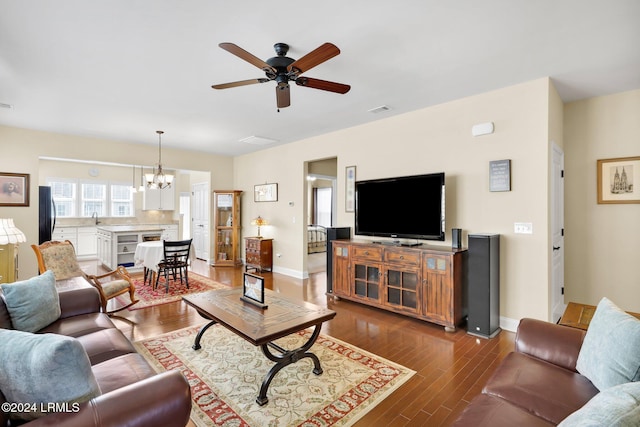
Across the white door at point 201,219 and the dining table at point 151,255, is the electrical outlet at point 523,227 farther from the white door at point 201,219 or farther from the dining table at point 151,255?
the white door at point 201,219

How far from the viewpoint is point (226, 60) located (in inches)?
111

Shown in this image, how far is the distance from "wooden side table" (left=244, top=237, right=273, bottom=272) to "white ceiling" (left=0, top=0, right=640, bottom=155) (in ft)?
10.1

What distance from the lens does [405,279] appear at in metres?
3.81

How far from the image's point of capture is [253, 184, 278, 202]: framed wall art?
670 cm

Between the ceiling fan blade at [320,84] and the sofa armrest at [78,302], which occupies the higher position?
the ceiling fan blade at [320,84]

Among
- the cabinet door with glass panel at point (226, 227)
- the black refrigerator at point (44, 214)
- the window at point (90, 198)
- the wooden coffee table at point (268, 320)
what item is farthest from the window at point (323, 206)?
the wooden coffee table at point (268, 320)

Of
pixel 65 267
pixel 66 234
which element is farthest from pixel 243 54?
pixel 66 234


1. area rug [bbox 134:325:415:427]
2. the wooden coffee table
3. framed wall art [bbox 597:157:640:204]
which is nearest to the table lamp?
area rug [bbox 134:325:415:427]

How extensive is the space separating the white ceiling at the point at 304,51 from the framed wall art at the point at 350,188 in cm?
110

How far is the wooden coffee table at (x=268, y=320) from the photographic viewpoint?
2186mm

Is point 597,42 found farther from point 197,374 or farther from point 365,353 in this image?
point 197,374

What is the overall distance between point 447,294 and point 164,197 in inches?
331

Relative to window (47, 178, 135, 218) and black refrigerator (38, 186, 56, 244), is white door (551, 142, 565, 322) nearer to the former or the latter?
black refrigerator (38, 186, 56, 244)

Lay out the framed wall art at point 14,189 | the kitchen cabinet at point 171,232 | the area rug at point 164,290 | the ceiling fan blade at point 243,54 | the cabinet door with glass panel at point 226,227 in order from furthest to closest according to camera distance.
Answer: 1. the kitchen cabinet at point 171,232
2. the cabinet door with glass panel at point 226,227
3. the framed wall art at point 14,189
4. the area rug at point 164,290
5. the ceiling fan blade at point 243,54
